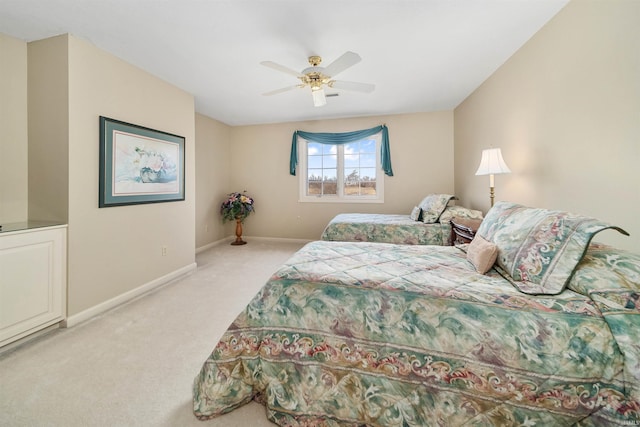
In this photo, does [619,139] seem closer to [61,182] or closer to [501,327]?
[501,327]

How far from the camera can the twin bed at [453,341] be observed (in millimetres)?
979

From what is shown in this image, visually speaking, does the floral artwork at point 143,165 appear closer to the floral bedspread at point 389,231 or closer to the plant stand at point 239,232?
the plant stand at point 239,232

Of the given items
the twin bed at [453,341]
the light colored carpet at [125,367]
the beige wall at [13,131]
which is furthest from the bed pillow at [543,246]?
the beige wall at [13,131]

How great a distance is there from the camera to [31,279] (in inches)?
76.7

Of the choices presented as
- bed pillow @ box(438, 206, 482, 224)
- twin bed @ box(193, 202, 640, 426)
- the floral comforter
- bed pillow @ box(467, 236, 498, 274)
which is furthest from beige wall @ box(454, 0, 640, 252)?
bed pillow @ box(467, 236, 498, 274)

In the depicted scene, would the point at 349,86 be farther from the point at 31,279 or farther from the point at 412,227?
the point at 31,279

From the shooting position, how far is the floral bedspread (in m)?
3.24

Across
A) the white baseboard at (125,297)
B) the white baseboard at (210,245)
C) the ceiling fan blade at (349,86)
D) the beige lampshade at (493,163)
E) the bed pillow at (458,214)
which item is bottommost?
the white baseboard at (125,297)

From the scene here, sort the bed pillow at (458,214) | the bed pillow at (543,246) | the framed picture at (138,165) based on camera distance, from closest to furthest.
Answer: the bed pillow at (543,246)
the framed picture at (138,165)
the bed pillow at (458,214)

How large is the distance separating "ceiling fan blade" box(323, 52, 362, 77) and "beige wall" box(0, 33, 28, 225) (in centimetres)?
277

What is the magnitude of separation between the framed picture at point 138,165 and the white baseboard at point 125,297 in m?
0.96

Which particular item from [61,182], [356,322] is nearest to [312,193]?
[61,182]

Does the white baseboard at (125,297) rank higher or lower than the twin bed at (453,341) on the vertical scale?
lower

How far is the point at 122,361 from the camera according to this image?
1727mm
